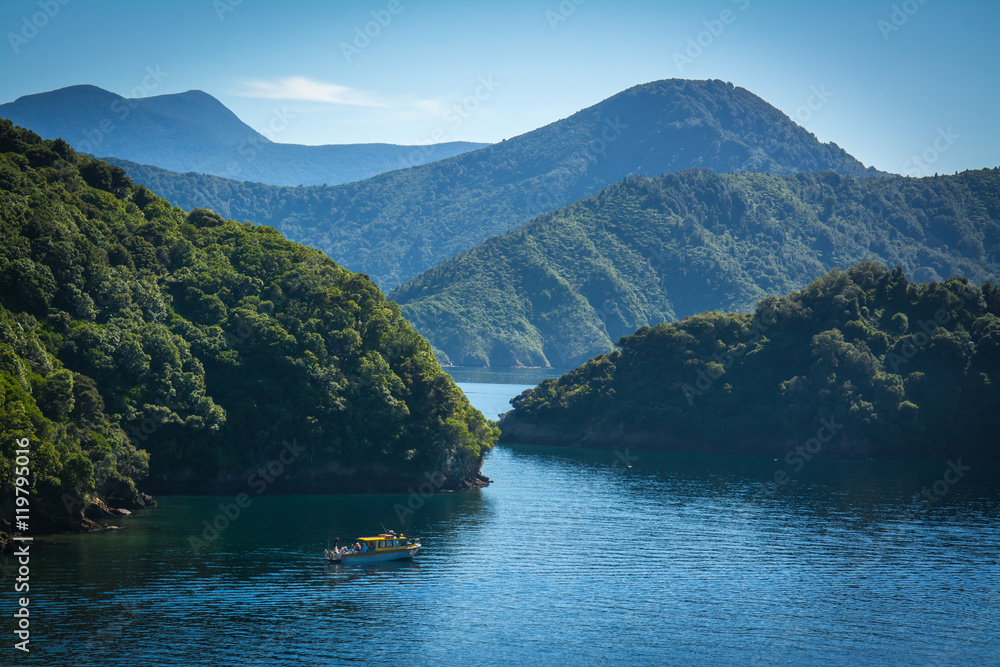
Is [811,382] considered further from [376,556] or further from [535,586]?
[376,556]

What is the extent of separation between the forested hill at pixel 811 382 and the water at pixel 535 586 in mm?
38508

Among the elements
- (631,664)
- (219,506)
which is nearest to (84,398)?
(219,506)

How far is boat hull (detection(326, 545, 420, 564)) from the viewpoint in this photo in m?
64.9

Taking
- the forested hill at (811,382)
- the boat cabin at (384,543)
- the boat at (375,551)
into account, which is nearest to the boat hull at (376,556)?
the boat at (375,551)

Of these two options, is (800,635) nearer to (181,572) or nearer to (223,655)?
(223,655)

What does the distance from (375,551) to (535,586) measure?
13.6 metres

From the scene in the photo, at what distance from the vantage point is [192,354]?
3578 inches

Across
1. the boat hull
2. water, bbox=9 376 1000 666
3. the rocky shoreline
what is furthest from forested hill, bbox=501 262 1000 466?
the rocky shoreline

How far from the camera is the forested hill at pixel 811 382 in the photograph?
132 metres

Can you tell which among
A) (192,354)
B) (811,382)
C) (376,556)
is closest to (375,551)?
(376,556)

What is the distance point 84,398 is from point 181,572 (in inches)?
971

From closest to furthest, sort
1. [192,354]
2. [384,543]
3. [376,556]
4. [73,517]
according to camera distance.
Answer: [376,556] → [384,543] → [73,517] → [192,354]

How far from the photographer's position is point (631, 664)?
47062 millimetres

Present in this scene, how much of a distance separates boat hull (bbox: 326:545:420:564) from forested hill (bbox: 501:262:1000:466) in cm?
8019
